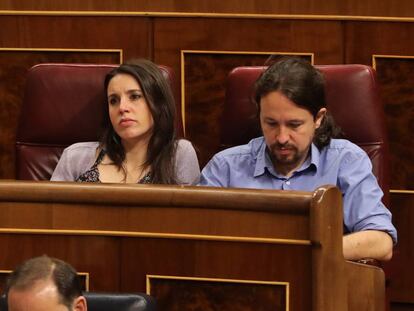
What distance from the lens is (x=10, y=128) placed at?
1557 millimetres

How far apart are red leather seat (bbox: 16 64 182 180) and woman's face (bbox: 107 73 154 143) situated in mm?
44

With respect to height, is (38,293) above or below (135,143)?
below

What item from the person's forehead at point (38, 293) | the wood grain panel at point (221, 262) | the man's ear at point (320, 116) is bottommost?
the person's forehead at point (38, 293)

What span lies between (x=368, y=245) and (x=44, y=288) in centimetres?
41

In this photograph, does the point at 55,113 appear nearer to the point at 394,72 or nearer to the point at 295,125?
the point at 295,125

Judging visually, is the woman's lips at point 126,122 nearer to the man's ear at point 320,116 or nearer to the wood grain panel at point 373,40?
the man's ear at point 320,116

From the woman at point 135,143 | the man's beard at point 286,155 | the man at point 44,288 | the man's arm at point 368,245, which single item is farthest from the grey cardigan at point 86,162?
the man at point 44,288

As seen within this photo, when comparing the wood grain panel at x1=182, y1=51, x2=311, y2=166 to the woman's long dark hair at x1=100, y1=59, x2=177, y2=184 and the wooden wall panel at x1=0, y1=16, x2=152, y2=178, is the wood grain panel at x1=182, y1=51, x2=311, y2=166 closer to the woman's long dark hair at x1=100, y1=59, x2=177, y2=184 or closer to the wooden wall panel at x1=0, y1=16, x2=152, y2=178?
the wooden wall panel at x1=0, y1=16, x2=152, y2=178

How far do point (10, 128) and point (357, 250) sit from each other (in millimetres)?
659

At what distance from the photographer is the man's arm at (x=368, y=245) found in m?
1.07

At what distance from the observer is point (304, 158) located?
119 centimetres

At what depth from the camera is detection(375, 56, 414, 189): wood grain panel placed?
148cm

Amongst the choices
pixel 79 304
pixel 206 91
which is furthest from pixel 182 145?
pixel 79 304

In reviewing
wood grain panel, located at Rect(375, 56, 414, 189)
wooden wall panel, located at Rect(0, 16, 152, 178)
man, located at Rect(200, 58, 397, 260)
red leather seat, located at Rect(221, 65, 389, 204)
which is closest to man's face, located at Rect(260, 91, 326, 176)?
man, located at Rect(200, 58, 397, 260)
